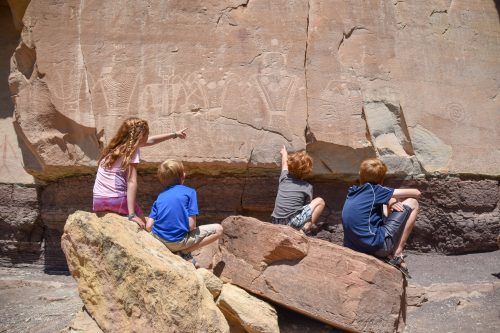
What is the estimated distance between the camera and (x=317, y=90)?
4750 mm

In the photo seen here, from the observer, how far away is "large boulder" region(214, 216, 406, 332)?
341 cm

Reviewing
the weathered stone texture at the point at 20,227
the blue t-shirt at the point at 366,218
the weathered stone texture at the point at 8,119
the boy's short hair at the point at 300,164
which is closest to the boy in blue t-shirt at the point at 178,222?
the boy's short hair at the point at 300,164

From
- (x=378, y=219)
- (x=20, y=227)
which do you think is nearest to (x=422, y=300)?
(x=378, y=219)

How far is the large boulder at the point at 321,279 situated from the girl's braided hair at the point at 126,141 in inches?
35.6

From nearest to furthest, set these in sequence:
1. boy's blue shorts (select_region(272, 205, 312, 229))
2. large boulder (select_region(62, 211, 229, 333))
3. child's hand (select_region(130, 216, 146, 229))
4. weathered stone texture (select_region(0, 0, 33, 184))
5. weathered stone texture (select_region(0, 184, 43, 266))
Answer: large boulder (select_region(62, 211, 229, 333)) → child's hand (select_region(130, 216, 146, 229)) → boy's blue shorts (select_region(272, 205, 312, 229)) → weathered stone texture (select_region(0, 184, 43, 266)) → weathered stone texture (select_region(0, 0, 33, 184))

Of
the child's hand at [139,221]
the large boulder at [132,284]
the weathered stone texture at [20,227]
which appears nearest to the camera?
the large boulder at [132,284]

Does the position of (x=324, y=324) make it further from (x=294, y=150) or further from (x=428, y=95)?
(x=428, y=95)

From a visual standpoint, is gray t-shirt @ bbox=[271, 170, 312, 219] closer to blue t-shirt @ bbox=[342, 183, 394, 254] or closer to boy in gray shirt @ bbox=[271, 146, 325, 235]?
boy in gray shirt @ bbox=[271, 146, 325, 235]

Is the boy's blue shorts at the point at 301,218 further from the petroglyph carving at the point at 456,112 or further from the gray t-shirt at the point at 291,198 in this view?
the petroglyph carving at the point at 456,112

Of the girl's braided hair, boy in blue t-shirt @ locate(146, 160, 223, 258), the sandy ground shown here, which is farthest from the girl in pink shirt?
the sandy ground

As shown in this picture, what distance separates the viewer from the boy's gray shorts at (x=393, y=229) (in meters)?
3.66

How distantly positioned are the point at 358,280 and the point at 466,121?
6.83ft

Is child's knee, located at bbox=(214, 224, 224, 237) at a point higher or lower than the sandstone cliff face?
lower

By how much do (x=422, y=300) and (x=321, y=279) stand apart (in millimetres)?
896
